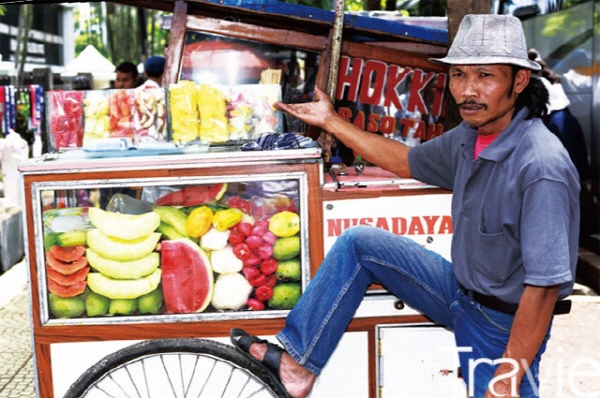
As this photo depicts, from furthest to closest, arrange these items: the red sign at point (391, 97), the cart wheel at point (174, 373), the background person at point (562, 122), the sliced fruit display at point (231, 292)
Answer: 1. the background person at point (562, 122)
2. the red sign at point (391, 97)
3. the sliced fruit display at point (231, 292)
4. the cart wheel at point (174, 373)

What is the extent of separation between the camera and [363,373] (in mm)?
3076

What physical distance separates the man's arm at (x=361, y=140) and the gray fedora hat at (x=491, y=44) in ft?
2.01

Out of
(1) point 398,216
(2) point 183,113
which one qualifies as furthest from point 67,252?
(1) point 398,216

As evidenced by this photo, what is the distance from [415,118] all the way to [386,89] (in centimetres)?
45

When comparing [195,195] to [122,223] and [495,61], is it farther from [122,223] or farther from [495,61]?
[495,61]

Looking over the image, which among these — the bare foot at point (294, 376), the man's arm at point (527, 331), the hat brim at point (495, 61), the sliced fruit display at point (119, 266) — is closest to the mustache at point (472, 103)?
the hat brim at point (495, 61)

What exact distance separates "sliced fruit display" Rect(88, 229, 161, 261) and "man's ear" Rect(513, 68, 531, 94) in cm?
142

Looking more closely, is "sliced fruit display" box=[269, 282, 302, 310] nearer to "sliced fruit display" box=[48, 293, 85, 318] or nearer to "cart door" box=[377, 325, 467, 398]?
"cart door" box=[377, 325, 467, 398]

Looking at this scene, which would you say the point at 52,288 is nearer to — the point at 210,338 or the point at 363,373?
the point at 210,338

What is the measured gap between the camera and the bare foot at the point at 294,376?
288cm

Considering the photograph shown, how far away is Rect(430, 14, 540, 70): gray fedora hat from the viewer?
100 inches

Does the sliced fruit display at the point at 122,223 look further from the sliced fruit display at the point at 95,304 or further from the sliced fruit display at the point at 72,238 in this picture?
the sliced fruit display at the point at 95,304

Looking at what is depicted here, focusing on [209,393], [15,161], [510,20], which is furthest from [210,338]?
[15,161]

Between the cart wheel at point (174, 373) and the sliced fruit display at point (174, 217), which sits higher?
the sliced fruit display at point (174, 217)
